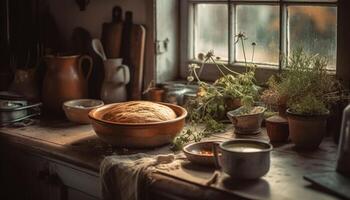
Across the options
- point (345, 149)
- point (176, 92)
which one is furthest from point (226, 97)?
point (345, 149)

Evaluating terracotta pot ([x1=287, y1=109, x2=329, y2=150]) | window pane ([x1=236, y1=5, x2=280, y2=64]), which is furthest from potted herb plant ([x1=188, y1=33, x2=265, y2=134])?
terracotta pot ([x1=287, y1=109, x2=329, y2=150])

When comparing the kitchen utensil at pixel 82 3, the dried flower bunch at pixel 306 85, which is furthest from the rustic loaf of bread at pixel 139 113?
the kitchen utensil at pixel 82 3

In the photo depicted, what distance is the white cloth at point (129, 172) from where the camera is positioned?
164 centimetres

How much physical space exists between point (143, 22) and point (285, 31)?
573mm

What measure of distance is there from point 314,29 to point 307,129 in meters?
0.46

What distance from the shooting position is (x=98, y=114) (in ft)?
6.52

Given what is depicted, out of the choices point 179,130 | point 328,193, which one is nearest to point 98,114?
point 179,130

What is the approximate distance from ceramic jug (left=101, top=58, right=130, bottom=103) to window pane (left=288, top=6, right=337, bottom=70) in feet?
2.07

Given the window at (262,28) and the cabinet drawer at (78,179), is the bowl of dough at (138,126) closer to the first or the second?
the cabinet drawer at (78,179)

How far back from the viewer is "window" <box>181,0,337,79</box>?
2.06 m

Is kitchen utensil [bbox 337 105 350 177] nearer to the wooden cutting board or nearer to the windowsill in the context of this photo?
the windowsill

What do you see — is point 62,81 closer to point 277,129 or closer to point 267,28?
point 267,28

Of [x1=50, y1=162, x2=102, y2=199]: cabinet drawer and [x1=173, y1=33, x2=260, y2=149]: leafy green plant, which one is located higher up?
[x1=173, y1=33, x2=260, y2=149]: leafy green plant

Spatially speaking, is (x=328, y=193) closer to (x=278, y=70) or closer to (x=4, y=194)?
(x=278, y=70)
